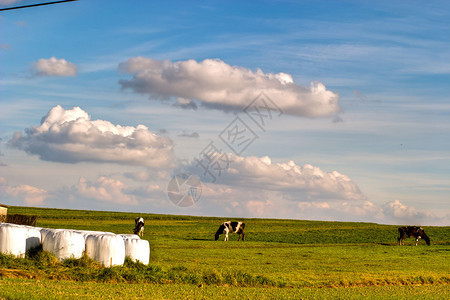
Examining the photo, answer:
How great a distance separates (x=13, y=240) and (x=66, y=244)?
2222 mm

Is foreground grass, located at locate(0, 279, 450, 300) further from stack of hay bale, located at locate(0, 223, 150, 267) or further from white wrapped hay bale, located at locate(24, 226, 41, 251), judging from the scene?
white wrapped hay bale, located at locate(24, 226, 41, 251)

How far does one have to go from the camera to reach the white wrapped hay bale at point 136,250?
81.7 feet

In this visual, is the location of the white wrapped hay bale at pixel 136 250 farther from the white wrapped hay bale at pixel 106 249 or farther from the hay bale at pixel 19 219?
the hay bale at pixel 19 219

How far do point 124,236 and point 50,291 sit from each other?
7.21 meters

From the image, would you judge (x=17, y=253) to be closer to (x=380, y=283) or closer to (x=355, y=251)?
(x=380, y=283)

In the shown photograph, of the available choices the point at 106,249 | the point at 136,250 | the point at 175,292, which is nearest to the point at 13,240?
the point at 106,249

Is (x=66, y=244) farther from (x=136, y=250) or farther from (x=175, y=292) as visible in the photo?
(x=175, y=292)

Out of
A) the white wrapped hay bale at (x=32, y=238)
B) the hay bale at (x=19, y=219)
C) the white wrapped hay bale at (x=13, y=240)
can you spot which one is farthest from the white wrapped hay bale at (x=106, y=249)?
the hay bale at (x=19, y=219)

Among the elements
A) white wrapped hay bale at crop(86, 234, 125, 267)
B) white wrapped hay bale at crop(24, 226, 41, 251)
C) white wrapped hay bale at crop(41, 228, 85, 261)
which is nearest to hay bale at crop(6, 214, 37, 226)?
white wrapped hay bale at crop(24, 226, 41, 251)

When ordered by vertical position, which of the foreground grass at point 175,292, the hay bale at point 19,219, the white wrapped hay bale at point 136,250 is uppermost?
the hay bale at point 19,219

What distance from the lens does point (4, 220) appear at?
3362cm

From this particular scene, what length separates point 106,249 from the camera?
2403 cm

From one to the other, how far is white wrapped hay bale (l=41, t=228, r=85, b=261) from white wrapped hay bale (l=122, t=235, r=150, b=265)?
6.35 feet

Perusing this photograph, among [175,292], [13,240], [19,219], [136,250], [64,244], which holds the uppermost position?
[19,219]
